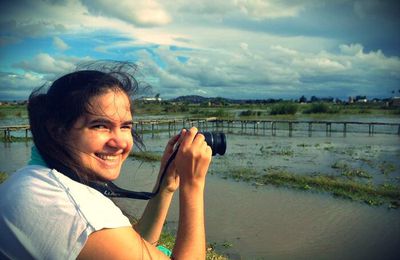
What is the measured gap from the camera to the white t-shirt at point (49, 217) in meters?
0.97

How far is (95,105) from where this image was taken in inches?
51.1

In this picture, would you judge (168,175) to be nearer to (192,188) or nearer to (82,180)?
(192,188)

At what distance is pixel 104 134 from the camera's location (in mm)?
1343

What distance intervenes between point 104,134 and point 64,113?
A: 164 mm

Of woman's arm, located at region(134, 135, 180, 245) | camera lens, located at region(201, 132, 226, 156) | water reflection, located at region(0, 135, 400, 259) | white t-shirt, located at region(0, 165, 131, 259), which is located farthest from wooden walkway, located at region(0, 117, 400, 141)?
white t-shirt, located at region(0, 165, 131, 259)

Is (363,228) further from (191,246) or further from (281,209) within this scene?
(191,246)

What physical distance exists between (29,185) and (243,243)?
622cm

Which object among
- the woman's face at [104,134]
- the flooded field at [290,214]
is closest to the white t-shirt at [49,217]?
the woman's face at [104,134]

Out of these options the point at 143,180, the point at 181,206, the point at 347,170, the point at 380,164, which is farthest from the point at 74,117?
the point at 380,164

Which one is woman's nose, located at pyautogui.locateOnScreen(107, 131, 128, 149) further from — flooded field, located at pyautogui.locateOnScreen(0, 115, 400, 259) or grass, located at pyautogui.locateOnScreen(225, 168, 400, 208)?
grass, located at pyautogui.locateOnScreen(225, 168, 400, 208)

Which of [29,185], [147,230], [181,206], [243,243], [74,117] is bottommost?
[243,243]

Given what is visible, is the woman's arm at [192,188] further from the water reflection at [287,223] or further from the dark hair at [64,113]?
the water reflection at [287,223]

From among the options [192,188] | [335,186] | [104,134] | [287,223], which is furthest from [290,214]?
[104,134]

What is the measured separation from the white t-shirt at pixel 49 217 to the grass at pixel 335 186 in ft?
32.0
